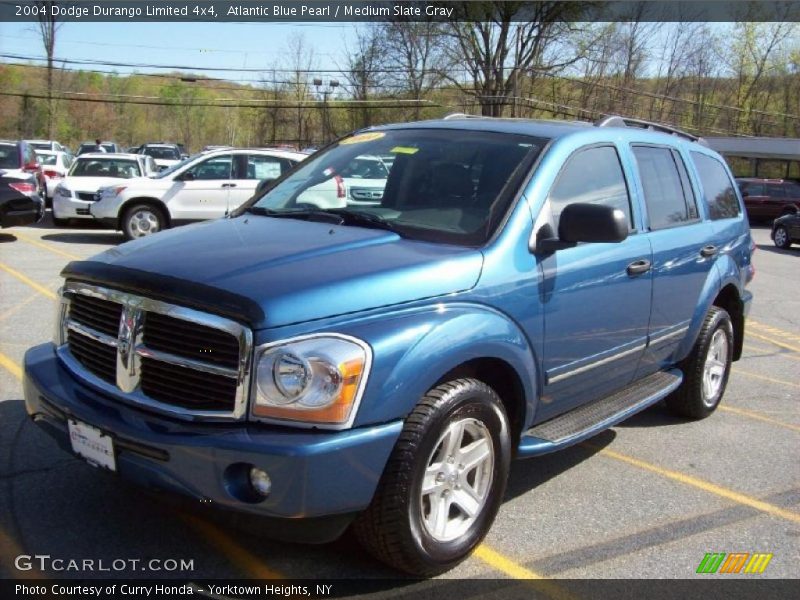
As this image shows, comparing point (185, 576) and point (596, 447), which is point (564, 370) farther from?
point (185, 576)

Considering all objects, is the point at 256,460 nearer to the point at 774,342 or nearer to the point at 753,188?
the point at 774,342

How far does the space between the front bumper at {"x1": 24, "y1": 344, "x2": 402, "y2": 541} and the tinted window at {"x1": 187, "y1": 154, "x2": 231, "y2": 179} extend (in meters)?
11.5

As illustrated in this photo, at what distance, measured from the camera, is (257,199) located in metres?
4.53

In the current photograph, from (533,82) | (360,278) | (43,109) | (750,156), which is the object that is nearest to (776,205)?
(750,156)

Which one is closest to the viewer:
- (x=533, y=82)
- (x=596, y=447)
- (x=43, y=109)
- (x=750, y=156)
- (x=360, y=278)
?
(x=360, y=278)

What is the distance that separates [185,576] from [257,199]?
2219mm

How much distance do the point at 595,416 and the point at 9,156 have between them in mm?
15620

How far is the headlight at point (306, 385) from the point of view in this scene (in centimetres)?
271

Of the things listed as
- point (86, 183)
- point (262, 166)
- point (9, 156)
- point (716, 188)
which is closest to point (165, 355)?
point (716, 188)

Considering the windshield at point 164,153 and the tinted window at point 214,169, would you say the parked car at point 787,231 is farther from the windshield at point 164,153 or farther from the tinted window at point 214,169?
the windshield at point 164,153

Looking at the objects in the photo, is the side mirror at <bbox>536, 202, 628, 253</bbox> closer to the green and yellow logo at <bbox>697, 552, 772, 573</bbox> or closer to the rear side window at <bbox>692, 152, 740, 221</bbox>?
the green and yellow logo at <bbox>697, 552, 772, 573</bbox>

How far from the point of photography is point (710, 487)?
4375mm

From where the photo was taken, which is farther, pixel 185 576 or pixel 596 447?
pixel 596 447

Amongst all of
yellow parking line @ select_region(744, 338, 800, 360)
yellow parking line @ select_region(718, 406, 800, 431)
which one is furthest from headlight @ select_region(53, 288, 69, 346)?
yellow parking line @ select_region(744, 338, 800, 360)
